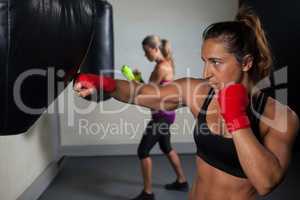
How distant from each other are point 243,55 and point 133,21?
243cm

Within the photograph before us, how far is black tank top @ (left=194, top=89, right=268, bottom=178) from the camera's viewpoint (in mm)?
975

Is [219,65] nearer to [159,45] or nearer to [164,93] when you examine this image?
[164,93]

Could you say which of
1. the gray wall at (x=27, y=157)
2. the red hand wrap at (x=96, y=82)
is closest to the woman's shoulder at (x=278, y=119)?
the red hand wrap at (x=96, y=82)

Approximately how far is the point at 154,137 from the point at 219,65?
5.34 ft

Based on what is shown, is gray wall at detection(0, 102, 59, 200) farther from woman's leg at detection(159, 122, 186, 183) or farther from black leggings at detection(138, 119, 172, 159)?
woman's leg at detection(159, 122, 186, 183)

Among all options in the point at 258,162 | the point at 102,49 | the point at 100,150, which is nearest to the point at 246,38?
the point at 258,162

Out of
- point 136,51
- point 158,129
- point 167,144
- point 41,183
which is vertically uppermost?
point 136,51

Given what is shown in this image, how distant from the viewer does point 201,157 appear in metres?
1.09

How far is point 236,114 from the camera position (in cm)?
82

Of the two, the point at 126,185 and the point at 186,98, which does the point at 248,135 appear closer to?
the point at 186,98

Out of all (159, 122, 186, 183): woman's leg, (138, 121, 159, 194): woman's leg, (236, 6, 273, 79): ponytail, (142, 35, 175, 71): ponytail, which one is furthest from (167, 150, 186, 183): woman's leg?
(236, 6, 273, 79): ponytail

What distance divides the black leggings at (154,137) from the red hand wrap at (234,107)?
165cm

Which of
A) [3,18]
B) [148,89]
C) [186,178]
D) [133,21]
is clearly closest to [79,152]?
[186,178]

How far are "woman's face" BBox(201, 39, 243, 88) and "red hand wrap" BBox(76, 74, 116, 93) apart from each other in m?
0.31
